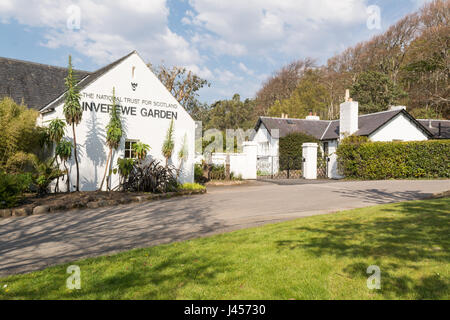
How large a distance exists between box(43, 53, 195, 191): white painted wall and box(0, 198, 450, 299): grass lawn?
826 centimetres

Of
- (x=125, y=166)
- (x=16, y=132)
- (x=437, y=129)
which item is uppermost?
(x=437, y=129)

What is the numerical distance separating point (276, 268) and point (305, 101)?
45.4 meters

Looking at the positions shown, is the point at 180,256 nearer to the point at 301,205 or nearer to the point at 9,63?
the point at 301,205

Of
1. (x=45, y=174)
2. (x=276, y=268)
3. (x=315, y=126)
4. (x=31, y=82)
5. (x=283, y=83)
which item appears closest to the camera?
(x=276, y=268)

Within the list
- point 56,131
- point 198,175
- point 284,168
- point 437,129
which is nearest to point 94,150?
point 56,131

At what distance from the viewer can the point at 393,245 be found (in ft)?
14.8

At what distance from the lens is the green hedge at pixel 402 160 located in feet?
55.2

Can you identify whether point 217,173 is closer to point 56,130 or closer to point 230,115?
point 56,130

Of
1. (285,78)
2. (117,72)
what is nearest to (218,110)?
(285,78)

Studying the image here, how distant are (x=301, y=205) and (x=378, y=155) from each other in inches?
404

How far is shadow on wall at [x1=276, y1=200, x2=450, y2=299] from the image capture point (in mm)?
3336

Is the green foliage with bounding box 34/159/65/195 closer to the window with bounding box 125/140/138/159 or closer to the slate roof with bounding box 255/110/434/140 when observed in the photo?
the window with bounding box 125/140/138/159

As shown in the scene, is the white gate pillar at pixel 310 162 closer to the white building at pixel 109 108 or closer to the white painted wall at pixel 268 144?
the white painted wall at pixel 268 144

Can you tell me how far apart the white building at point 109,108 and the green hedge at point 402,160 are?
34.4 feet
